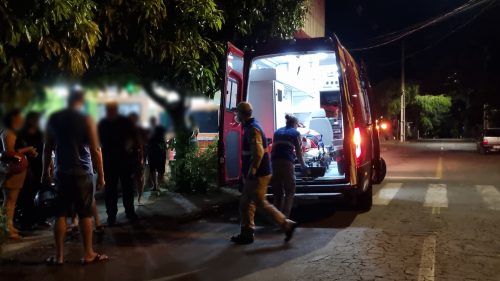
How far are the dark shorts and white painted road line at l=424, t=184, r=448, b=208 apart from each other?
6693mm

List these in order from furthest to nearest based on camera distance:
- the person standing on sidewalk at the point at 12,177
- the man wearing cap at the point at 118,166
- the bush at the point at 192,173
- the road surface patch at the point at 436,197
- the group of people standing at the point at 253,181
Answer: the bush at the point at 192,173 < the road surface patch at the point at 436,197 < the man wearing cap at the point at 118,166 < the person standing on sidewalk at the point at 12,177 < the group of people standing at the point at 253,181

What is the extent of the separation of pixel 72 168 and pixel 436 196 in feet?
27.0

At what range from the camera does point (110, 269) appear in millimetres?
5957

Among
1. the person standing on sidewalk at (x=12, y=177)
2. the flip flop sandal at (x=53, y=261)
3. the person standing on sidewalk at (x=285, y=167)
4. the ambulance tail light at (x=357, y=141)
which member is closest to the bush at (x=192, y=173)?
the person standing on sidewalk at (x=285, y=167)

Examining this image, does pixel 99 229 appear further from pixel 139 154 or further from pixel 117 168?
pixel 139 154

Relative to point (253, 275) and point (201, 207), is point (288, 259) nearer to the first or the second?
point (253, 275)

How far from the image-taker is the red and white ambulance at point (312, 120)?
27.2 ft

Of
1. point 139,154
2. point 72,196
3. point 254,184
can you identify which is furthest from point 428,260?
point 139,154

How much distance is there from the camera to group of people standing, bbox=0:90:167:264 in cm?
569

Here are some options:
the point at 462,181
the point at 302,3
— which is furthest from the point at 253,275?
the point at 462,181

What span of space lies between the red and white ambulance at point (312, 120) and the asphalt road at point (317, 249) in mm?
652

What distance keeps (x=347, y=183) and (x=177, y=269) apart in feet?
10.8

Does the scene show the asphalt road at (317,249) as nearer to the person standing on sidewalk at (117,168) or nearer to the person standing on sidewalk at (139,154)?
the person standing on sidewalk at (117,168)

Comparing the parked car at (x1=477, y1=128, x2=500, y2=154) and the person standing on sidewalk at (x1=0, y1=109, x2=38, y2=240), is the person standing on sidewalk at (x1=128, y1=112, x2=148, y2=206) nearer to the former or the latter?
the person standing on sidewalk at (x1=0, y1=109, x2=38, y2=240)
